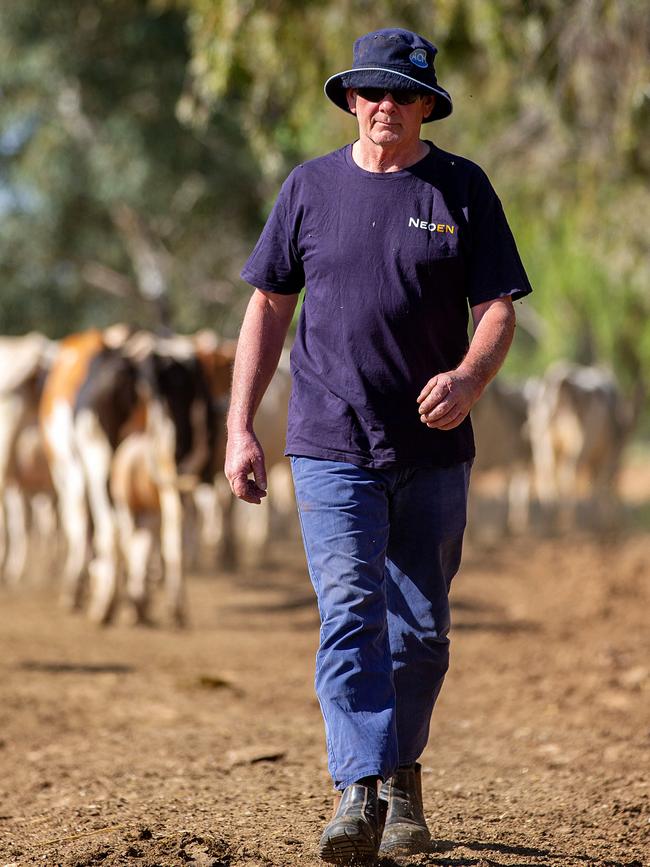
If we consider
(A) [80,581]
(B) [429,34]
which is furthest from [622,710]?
(A) [80,581]

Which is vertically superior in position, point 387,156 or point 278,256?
point 387,156

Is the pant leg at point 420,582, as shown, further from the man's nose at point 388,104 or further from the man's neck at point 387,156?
the man's nose at point 388,104

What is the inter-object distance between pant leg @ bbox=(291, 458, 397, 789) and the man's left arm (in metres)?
0.29

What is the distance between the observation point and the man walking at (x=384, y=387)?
3.95 m

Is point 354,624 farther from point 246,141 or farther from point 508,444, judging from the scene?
point 246,141

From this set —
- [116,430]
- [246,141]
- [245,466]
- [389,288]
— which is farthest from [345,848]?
[246,141]

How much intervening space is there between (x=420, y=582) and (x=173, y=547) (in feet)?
26.2

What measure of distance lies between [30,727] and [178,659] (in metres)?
2.70

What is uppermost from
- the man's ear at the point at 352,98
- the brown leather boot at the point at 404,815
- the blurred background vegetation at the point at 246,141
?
the blurred background vegetation at the point at 246,141

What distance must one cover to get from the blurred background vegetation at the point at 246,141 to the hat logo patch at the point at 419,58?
585 cm

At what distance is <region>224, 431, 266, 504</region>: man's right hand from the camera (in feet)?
13.4

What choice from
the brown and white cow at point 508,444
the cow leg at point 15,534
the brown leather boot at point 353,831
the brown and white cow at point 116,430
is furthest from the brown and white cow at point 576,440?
the brown leather boot at point 353,831

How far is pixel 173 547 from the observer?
12.0m

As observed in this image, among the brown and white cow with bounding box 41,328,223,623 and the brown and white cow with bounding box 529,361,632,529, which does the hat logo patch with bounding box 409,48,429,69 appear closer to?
the brown and white cow with bounding box 41,328,223,623
